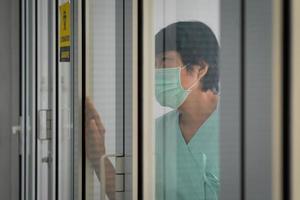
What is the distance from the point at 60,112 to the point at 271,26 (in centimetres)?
167

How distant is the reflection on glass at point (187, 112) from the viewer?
962 millimetres

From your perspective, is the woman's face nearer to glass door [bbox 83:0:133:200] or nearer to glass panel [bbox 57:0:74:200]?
glass door [bbox 83:0:133:200]

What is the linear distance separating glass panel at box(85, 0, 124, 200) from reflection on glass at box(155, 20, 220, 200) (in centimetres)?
25

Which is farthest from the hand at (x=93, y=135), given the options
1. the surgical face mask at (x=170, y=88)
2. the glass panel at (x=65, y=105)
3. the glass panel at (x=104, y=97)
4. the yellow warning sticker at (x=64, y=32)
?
the surgical face mask at (x=170, y=88)

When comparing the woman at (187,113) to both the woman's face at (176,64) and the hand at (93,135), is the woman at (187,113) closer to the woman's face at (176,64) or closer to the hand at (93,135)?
the woman's face at (176,64)

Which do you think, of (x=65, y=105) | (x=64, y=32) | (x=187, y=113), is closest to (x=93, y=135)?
(x=65, y=105)

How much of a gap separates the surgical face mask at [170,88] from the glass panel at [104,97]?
0.77 ft

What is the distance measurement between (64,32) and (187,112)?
119 cm

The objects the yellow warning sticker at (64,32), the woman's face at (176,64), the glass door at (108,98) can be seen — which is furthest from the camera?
the yellow warning sticker at (64,32)

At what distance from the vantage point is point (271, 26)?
2.48ft

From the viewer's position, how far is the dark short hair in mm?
941

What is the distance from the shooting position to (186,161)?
1.11 m

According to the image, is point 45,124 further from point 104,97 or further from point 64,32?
point 104,97
